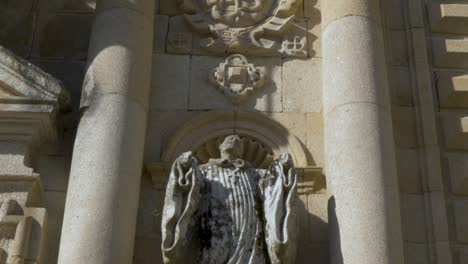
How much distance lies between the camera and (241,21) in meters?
10.6

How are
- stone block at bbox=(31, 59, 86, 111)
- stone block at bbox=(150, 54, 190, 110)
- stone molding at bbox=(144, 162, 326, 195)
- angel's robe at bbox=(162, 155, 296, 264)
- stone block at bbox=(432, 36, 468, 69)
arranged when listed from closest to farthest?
angel's robe at bbox=(162, 155, 296, 264)
stone molding at bbox=(144, 162, 326, 195)
stone block at bbox=(150, 54, 190, 110)
stone block at bbox=(31, 59, 86, 111)
stone block at bbox=(432, 36, 468, 69)

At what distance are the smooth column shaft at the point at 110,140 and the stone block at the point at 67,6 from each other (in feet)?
2.78

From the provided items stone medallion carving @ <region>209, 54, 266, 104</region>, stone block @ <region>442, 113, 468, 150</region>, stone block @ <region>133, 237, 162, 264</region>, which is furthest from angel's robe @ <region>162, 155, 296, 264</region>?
stone block @ <region>442, 113, 468, 150</region>

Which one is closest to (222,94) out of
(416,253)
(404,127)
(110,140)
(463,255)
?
(110,140)

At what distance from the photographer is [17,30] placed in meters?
11.0

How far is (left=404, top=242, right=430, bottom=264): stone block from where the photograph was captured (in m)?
9.27

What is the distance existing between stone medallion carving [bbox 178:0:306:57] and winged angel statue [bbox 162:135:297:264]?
2108 mm

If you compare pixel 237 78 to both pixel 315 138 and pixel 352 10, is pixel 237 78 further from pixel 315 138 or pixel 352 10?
pixel 352 10

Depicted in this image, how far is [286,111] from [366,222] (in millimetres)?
2044

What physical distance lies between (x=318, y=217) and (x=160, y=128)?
2.13 meters

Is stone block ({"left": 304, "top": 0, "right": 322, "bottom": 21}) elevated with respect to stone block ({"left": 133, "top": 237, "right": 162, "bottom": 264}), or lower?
elevated

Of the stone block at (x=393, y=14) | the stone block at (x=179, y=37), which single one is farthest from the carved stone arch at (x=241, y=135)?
the stone block at (x=393, y=14)

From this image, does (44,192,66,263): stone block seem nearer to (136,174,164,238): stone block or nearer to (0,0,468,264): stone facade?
(0,0,468,264): stone facade

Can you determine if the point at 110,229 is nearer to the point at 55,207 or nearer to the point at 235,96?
the point at 55,207
